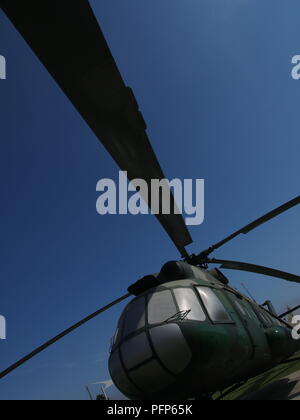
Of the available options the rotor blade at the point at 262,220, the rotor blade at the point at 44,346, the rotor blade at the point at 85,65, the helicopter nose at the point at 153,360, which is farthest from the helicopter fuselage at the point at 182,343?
the rotor blade at the point at 85,65

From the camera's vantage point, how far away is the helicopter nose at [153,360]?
325 centimetres

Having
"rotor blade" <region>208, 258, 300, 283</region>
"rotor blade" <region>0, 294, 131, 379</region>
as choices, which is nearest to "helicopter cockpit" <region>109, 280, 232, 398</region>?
"rotor blade" <region>0, 294, 131, 379</region>

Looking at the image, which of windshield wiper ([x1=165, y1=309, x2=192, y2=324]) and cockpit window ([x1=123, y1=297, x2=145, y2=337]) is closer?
windshield wiper ([x1=165, y1=309, x2=192, y2=324])

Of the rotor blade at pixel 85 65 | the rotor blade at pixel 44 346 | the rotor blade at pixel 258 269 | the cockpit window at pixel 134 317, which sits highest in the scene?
the rotor blade at pixel 85 65

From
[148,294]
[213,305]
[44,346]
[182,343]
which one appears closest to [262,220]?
[213,305]

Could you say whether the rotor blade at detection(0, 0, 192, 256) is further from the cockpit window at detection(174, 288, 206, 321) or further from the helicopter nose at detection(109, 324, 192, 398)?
the cockpit window at detection(174, 288, 206, 321)

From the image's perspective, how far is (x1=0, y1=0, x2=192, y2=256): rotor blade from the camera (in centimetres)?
151

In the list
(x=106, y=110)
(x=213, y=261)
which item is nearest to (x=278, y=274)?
(x=213, y=261)

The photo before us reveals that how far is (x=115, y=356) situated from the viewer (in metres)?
3.77

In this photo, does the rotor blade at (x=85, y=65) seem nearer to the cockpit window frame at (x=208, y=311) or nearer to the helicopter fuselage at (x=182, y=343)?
the helicopter fuselage at (x=182, y=343)

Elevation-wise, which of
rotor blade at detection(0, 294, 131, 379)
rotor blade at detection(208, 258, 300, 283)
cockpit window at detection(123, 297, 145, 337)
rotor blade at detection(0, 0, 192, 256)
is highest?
rotor blade at detection(0, 0, 192, 256)

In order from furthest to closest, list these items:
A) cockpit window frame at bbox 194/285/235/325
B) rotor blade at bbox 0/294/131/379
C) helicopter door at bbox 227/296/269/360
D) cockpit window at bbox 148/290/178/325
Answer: rotor blade at bbox 0/294/131/379 < helicopter door at bbox 227/296/269/360 < cockpit window frame at bbox 194/285/235/325 < cockpit window at bbox 148/290/178/325

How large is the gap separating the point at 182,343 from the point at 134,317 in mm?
997
